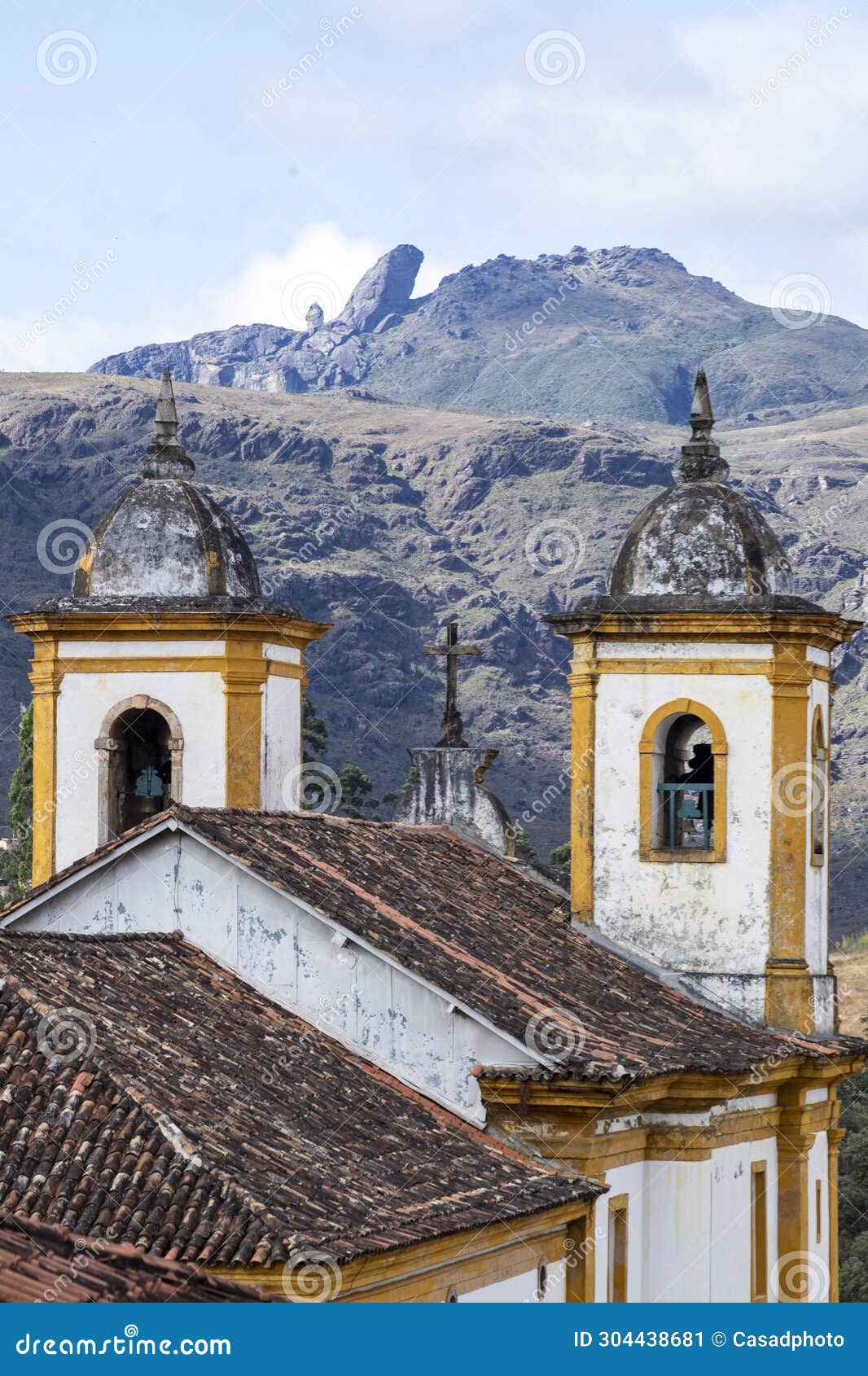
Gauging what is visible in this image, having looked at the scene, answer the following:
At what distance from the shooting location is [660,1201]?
1546cm

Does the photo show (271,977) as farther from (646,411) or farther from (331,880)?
(646,411)

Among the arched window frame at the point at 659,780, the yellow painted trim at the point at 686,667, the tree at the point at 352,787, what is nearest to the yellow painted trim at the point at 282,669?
the yellow painted trim at the point at 686,667

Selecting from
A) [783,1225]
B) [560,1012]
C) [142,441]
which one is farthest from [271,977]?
[142,441]

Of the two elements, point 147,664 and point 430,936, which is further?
point 147,664

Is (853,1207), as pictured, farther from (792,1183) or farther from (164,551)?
(164,551)

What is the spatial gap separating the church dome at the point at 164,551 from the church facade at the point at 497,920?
0.03m

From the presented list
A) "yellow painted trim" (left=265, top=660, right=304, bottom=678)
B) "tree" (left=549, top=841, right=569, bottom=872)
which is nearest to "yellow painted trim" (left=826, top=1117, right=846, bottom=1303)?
"yellow painted trim" (left=265, top=660, right=304, bottom=678)

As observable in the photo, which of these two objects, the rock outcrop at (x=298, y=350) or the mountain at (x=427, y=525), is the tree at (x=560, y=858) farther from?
the rock outcrop at (x=298, y=350)

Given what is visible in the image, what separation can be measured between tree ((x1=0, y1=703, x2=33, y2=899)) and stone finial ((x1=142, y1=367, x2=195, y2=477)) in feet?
92.0

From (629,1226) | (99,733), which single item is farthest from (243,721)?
(629,1226)

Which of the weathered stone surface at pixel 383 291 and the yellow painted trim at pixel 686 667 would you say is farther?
the weathered stone surface at pixel 383 291

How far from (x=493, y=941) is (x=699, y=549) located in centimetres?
405

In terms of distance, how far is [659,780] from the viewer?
711 inches

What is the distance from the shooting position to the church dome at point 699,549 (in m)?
18.1
